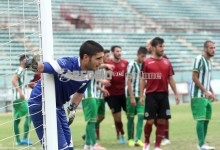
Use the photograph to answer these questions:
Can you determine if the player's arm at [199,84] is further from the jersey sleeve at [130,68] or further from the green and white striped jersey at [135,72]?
the jersey sleeve at [130,68]

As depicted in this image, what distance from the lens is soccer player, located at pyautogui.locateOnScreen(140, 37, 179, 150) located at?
9923 mm

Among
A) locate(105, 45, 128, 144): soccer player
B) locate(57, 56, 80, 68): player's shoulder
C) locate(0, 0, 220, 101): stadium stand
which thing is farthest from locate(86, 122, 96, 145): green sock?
locate(0, 0, 220, 101): stadium stand

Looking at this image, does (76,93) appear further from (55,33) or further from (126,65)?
(55,33)

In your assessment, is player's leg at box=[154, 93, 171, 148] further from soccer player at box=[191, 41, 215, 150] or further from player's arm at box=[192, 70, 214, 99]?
player's arm at box=[192, 70, 214, 99]

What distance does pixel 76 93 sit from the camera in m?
6.67

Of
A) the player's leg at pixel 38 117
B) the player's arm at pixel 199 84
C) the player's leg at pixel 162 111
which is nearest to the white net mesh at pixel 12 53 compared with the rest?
the player's leg at pixel 38 117

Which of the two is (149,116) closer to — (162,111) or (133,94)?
(162,111)

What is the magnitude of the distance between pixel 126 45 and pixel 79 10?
10.9 feet

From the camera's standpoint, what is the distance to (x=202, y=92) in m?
9.88

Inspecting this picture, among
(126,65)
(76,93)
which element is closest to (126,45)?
(126,65)

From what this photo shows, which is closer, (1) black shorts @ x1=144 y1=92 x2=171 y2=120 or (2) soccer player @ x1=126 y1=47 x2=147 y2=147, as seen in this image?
(1) black shorts @ x1=144 y1=92 x2=171 y2=120

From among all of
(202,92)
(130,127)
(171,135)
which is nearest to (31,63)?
(202,92)

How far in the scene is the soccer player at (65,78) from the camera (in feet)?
19.2

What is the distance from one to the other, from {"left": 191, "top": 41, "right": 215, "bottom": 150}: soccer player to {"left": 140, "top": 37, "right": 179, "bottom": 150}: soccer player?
1.59ft
